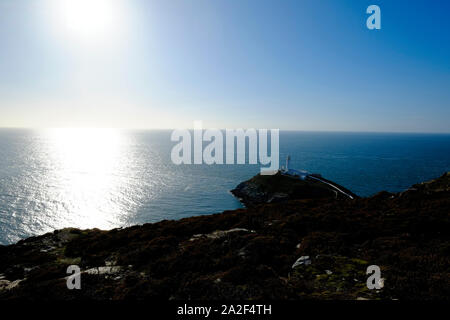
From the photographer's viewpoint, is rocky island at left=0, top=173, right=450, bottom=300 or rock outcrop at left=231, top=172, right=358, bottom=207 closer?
rocky island at left=0, top=173, right=450, bottom=300

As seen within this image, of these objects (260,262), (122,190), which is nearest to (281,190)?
(122,190)

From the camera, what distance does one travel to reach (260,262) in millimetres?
10820

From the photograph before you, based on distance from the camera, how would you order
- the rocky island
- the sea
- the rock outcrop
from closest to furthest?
the rocky island < the sea < the rock outcrop

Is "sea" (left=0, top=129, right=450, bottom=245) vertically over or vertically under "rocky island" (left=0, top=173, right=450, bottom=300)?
under

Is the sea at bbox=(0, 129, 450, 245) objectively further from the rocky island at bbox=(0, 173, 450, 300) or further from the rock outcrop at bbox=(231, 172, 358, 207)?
the rocky island at bbox=(0, 173, 450, 300)

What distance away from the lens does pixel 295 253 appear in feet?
38.0

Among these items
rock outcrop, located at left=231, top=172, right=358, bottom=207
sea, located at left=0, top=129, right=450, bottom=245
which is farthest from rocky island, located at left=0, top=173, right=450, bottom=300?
rock outcrop, located at left=231, top=172, right=358, bottom=207

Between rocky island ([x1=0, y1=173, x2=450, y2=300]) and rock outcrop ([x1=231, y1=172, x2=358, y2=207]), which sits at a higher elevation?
rocky island ([x1=0, y1=173, x2=450, y2=300])

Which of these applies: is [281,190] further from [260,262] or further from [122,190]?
[260,262]

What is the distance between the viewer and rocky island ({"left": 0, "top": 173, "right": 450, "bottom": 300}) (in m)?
8.08

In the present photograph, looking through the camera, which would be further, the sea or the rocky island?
the sea

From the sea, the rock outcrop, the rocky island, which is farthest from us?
the rock outcrop

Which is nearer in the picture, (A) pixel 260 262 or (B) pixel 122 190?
(A) pixel 260 262
